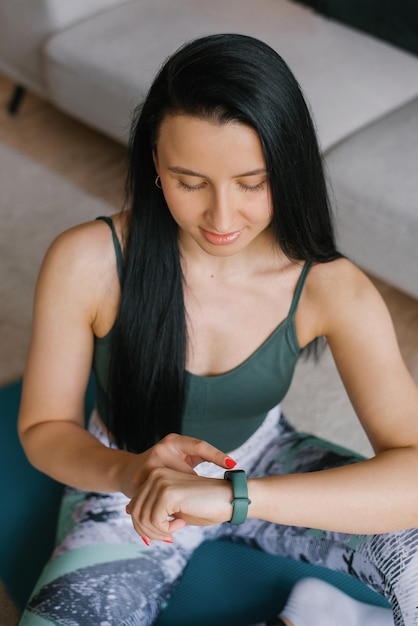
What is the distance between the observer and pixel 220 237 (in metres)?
1.11

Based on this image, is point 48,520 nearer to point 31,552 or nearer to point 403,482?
point 31,552

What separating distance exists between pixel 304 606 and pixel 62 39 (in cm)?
185

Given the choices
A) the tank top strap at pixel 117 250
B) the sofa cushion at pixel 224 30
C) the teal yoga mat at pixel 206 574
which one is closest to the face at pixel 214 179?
the tank top strap at pixel 117 250

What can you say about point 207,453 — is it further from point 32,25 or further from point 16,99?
point 16,99

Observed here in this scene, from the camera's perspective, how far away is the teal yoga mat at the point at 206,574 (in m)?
1.43

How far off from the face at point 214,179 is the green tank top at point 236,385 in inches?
8.5

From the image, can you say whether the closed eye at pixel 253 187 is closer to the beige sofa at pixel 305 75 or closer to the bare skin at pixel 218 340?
the bare skin at pixel 218 340

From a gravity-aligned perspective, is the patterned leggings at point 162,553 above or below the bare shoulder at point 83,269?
below

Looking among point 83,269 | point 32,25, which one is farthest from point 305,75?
point 83,269

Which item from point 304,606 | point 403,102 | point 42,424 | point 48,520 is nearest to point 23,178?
point 403,102

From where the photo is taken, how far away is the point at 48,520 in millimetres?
1645

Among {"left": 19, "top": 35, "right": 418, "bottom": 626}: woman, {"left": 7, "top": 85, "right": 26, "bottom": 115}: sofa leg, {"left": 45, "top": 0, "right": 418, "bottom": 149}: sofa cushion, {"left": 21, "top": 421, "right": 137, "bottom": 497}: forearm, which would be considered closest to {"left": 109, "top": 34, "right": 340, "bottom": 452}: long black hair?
{"left": 19, "top": 35, "right": 418, "bottom": 626}: woman

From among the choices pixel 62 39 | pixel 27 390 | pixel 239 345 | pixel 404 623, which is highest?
pixel 62 39

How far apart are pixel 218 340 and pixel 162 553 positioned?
357mm
